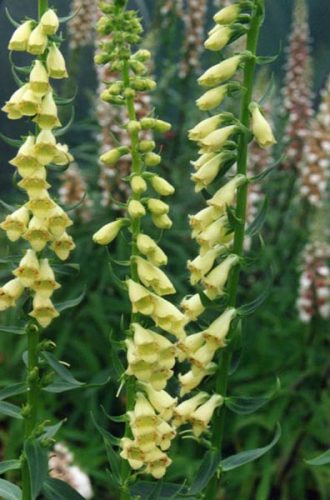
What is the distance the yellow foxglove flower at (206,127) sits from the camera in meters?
2.36

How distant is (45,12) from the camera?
2.27m

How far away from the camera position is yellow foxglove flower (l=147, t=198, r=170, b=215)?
224cm

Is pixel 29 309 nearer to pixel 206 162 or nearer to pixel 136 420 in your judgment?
pixel 136 420

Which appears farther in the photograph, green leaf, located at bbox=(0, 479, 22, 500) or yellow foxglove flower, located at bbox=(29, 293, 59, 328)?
green leaf, located at bbox=(0, 479, 22, 500)

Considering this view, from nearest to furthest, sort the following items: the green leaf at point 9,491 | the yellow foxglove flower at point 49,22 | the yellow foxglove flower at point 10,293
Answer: the yellow foxglove flower at point 49,22 < the yellow foxglove flower at point 10,293 < the green leaf at point 9,491

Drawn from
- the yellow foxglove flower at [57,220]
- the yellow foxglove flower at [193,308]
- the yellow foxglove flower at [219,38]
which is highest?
the yellow foxglove flower at [219,38]

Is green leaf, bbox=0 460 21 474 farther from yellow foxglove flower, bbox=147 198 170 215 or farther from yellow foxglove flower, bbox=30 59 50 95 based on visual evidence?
yellow foxglove flower, bbox=30 59 50 95

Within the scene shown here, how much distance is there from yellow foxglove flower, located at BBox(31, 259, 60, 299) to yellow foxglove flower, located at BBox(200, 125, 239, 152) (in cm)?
46

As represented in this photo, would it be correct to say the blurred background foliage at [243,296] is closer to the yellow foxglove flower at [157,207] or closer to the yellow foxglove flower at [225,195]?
the yellow foxglove flower at [225,195]

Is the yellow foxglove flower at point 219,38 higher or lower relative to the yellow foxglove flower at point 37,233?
higher

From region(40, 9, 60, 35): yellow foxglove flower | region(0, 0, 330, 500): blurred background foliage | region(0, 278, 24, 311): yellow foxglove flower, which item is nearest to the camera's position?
region(40, 9, 60, 35): yellow foxglove flower


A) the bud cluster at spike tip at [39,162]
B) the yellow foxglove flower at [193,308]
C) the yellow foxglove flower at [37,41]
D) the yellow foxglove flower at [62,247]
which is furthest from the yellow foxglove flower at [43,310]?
the yellow foxglove flower at [37,41]

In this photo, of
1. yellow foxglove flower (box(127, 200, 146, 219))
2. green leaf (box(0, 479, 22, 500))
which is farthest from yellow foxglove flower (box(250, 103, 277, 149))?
green leaf (box(0, 479, 22, 500))

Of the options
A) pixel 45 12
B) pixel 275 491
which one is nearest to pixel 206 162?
pixel 45 12
